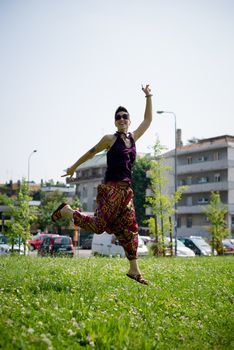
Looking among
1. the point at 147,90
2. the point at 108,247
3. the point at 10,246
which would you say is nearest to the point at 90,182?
the point at 108,247

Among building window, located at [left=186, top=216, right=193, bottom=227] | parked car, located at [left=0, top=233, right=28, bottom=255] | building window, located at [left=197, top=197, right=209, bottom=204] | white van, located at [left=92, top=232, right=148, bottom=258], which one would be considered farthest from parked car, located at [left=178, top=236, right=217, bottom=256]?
building window, located at [left=186, top=216, right=193, bottom=227]

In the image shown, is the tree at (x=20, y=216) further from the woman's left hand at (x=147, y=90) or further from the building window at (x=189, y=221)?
the building window at (x=189, y=221)

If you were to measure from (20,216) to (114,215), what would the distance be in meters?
20.1

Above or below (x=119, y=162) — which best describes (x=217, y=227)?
below

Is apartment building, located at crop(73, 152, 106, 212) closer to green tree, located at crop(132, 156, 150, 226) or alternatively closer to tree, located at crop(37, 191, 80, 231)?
tree, located at crop(37, 191, 80, 231)

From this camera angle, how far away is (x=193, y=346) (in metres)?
3.88

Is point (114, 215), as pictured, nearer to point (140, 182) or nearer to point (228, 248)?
point (228, 248)

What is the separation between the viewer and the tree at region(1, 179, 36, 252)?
24422 mm

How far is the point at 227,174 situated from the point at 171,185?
40.2ft

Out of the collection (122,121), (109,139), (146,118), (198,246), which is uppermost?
(146,118)

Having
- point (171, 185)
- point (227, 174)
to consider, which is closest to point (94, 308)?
point (227, 174)

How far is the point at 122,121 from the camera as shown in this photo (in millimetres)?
6500

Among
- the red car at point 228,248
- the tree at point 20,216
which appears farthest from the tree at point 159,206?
the red car at point 228,248

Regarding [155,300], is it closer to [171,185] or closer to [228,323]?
[228,323]
